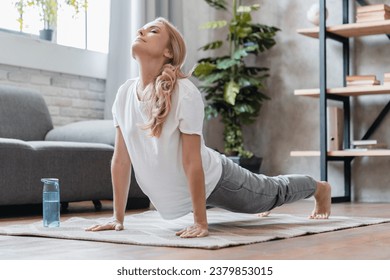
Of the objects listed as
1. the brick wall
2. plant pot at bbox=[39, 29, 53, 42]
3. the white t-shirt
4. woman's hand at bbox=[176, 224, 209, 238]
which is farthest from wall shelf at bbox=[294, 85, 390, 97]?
woman's hand at bbox=[176, 224, 209, 238]

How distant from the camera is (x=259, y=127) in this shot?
5691 millimetres

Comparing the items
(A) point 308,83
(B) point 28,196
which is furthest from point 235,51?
(B) point 28,196

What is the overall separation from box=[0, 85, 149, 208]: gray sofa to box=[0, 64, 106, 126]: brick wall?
0.30 meters

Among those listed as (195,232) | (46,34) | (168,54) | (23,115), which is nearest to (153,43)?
(168,54)

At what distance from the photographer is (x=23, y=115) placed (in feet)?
13.8

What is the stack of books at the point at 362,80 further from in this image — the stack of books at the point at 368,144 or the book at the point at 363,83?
the stack of books at the point at 368,144

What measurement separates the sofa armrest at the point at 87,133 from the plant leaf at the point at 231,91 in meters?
1.22

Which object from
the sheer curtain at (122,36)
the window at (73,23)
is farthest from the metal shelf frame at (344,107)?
the window at (73,23)

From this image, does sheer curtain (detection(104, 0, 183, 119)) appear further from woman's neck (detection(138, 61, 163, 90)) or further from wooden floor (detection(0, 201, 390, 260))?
wooden floor (detection(0, 201, 390, 260))

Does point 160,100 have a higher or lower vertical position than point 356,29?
lower

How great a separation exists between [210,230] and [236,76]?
107 inches

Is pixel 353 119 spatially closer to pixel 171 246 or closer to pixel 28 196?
pixel 28 196

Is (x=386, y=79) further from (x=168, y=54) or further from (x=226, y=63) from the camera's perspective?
(x=168, y=54)
